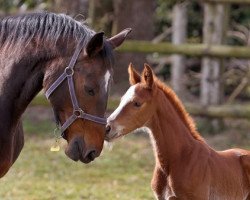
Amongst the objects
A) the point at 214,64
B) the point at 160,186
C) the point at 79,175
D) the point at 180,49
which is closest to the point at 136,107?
the point at 160,186

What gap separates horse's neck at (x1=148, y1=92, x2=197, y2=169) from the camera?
17.8ft

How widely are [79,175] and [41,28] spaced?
4.45 meters

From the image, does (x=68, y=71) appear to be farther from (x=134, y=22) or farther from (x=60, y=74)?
(x=134, y=22)

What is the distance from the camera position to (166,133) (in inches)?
214

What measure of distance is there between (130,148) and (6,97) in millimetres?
5968

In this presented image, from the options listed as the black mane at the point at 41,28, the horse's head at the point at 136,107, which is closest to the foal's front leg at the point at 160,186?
the horse's head at the point at 136,107

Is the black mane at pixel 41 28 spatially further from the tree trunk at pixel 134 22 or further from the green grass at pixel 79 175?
the tree trunk at pixel 134 22

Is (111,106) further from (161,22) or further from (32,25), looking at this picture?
(161,22)

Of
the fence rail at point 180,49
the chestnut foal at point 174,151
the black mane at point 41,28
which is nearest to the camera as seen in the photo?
the black mane at point 41,28

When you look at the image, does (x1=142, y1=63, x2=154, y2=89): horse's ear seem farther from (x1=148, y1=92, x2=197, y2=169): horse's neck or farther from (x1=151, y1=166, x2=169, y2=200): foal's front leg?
(x1=151, y1=166, x2=169, y2=200): foal's front leg

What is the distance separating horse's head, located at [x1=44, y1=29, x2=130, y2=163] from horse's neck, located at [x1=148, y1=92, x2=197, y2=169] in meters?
1.22

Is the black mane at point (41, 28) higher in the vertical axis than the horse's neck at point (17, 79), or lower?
higher

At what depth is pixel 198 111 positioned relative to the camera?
10.9 meters

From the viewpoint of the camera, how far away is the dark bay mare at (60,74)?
13.8ft
